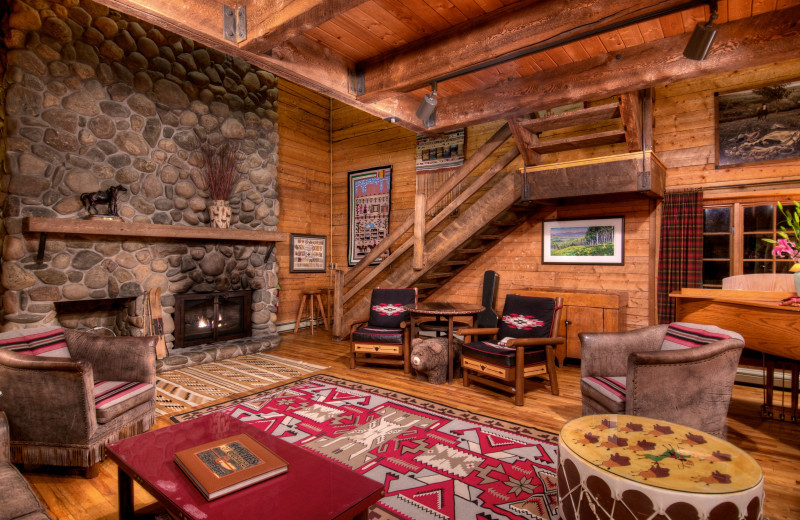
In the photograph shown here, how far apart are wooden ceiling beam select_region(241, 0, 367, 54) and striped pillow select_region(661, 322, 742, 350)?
302 centimetres

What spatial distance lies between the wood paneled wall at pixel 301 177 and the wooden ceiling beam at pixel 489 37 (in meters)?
3.58

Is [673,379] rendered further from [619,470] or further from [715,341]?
[619,470]

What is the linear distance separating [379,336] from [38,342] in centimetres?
291

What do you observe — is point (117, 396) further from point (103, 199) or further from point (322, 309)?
point (322, 309)

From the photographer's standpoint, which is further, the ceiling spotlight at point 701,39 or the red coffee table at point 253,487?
the ceiling spotlight at point 701,39

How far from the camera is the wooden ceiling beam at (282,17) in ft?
8.31

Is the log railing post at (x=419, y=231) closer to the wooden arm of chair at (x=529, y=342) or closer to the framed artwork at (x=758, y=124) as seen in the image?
the wooden arm of chair at (x=529, y=342)

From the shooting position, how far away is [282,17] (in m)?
2.71

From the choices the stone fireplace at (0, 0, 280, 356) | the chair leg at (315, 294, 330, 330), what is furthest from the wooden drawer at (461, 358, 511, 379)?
the chair leg at (315, 294, 330, 330)

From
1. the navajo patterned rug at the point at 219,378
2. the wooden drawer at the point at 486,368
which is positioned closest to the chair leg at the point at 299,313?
the navajo patterned rug at the point at 219,378

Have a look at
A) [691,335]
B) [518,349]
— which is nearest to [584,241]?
[518,349]

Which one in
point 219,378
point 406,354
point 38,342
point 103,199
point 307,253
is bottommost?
point 219,378

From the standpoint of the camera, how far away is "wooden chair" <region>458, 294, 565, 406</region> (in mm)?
3699

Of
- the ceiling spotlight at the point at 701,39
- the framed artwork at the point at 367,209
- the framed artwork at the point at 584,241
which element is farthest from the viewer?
the framed artwork at the point at 367,209
